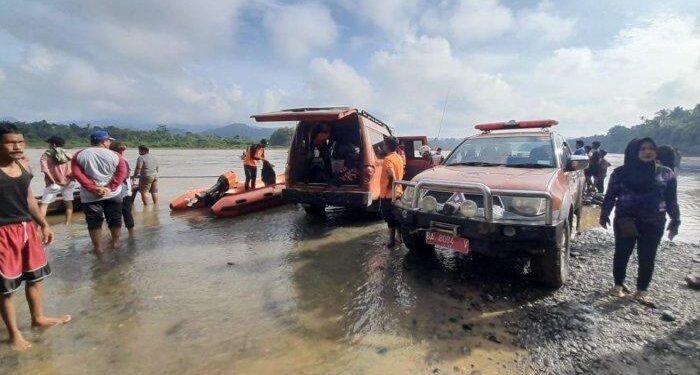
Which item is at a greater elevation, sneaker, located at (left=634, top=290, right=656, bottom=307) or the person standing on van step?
the person standing on van step

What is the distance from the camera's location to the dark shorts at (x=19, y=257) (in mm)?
2793

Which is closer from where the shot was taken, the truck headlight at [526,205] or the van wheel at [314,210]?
the truck headlight at [526,205]

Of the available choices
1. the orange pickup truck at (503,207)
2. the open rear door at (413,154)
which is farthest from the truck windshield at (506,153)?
the open rear door at (413,154)

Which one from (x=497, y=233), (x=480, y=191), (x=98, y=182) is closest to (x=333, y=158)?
(x=98, y=182)

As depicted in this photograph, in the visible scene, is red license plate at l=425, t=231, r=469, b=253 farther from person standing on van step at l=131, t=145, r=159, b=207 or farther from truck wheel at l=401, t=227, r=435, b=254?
person standing on van step at l=131, t=145, r=159, b=207

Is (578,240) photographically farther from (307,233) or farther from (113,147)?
(113,147)

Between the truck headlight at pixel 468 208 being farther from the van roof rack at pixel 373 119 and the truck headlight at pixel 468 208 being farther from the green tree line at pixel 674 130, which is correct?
the green tree line at pixel 674 130

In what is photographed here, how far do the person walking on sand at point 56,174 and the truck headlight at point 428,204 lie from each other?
7004mm

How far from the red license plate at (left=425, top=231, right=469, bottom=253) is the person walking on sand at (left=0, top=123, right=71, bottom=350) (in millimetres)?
3657

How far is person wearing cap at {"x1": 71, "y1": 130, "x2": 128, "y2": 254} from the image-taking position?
5.01 metres

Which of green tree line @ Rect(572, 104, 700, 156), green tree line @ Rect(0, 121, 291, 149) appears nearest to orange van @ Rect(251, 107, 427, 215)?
green tree line @ Rect(572, 104, 700, 156)

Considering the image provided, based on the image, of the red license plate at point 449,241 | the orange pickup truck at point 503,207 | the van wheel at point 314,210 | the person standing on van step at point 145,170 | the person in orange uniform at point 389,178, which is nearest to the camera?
the orange pickup truck at point 503,207

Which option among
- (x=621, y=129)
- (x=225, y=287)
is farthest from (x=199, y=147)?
(x=621, y=129)

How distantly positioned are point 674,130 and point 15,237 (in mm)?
70948
